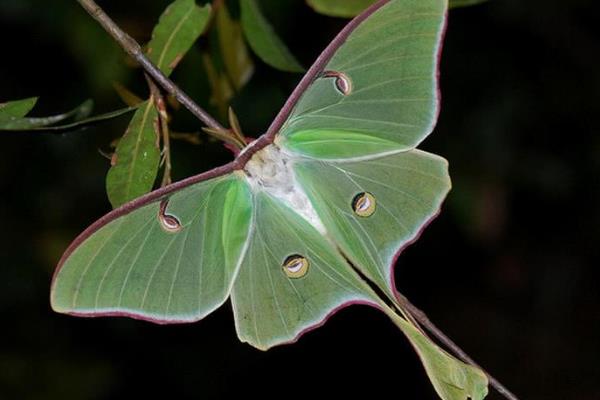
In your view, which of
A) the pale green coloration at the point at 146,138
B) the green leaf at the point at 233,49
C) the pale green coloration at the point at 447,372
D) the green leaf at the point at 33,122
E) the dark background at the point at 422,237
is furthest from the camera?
the dark background at the point at 422,237

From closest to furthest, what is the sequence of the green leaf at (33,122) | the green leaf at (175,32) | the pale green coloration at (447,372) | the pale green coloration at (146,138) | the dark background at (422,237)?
the pale green coloration at (447,372) → the green leaf at (33,122) → the pale green coloration at (146,138) → the green leaf at (175,32) → the dark background at (422,237)

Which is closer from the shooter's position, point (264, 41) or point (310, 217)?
point (310, 217)

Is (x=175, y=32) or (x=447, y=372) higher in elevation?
(x=175, y=32)

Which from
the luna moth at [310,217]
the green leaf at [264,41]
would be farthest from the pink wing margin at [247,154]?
the green leaf at [264,41]

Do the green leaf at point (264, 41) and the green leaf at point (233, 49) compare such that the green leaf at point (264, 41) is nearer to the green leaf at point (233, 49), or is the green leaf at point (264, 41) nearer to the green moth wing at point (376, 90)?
the green leaf at point (233, 49)

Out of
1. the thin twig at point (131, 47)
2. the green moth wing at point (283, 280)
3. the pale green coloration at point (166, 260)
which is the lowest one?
the green moth wing at point (283, 280)

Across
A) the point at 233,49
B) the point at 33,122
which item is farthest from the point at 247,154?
the point at 233,49

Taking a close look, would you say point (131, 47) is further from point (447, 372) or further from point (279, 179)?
point (447, 372)
